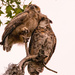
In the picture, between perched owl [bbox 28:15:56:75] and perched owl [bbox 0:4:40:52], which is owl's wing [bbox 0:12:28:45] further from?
perched owl [bbox 28:15:56:75]

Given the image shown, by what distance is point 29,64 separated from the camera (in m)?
1.80

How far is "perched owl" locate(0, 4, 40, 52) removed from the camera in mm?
1836

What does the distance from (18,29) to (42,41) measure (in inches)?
8.9

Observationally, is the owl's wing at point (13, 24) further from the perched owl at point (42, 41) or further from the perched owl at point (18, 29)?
the perched owl at point (42, 41)

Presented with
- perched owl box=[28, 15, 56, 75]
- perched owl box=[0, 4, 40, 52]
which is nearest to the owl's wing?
perched owl box=[0, 4, 40, 52]

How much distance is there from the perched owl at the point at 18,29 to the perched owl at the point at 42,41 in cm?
6

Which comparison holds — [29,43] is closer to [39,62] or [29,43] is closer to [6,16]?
[39,62]

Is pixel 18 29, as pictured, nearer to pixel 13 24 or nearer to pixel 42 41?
pixel 13 24

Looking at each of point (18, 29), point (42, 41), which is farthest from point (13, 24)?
point (42, 41)

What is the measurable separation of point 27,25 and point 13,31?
129mm

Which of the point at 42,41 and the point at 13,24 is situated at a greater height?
the point at 13,24

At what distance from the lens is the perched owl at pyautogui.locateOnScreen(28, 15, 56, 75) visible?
1.84 m

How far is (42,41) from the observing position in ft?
6.21

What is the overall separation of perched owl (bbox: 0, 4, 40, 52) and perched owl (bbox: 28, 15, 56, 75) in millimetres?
61
